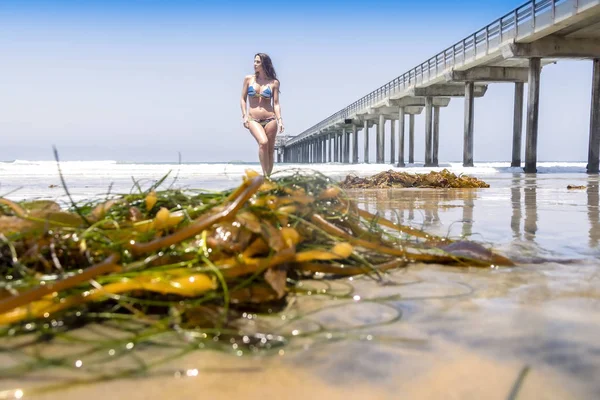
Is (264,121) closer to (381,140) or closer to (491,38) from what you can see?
(491,38)

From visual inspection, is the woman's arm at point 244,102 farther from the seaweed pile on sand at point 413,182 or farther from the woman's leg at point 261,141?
the seaweed pile on sand at point 413,182

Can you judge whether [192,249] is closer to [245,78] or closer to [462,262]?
[462,262]

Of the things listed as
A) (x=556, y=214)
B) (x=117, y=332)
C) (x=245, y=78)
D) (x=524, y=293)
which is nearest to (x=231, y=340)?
(x=117, y=332)

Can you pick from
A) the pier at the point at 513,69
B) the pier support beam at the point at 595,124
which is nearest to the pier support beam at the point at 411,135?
the pier at the point at 513,69

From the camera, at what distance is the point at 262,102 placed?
280 inches

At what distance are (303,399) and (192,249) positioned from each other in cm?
66

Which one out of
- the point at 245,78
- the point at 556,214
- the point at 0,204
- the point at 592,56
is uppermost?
the point at 592,56

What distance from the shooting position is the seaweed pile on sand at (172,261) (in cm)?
111

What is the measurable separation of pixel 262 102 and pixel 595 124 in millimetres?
15881

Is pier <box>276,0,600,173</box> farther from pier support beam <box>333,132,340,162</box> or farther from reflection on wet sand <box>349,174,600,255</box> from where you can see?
pier support beam <box>333,132,340,162</box>

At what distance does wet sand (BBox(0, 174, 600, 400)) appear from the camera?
2.84ft

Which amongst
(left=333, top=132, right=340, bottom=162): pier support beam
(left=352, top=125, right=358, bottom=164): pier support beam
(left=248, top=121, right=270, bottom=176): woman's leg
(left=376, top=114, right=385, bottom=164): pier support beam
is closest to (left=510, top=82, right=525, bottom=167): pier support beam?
(left=376, top=114, right=385, bottom=164): pier support beam

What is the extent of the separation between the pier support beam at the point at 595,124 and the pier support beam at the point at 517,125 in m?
3.16

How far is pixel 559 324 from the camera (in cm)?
120
